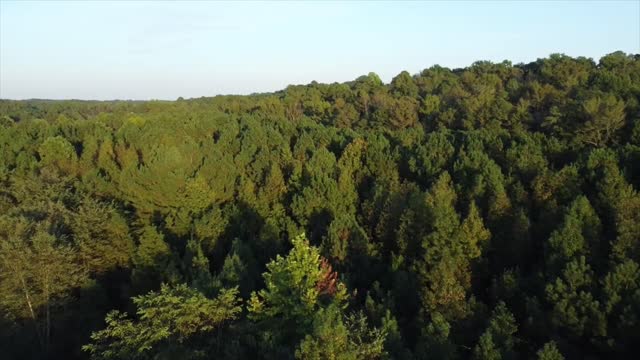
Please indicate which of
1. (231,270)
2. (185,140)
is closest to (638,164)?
(231,270)

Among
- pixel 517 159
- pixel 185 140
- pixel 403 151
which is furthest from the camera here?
pixel 185 140

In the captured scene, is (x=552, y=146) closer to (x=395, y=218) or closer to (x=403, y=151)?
(x=403, y=151)

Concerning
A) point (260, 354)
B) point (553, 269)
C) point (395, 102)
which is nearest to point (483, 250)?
point (553, 269)

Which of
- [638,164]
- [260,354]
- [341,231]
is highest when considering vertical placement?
[638,164]

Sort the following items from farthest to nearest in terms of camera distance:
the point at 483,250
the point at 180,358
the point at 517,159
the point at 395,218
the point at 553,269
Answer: the point at 517,159 → the point at 395,218 → the point at 483,250 → the point at 553,269 → the point at 180,358

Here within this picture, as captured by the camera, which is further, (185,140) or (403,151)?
(185,140)

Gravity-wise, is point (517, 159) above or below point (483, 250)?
above
